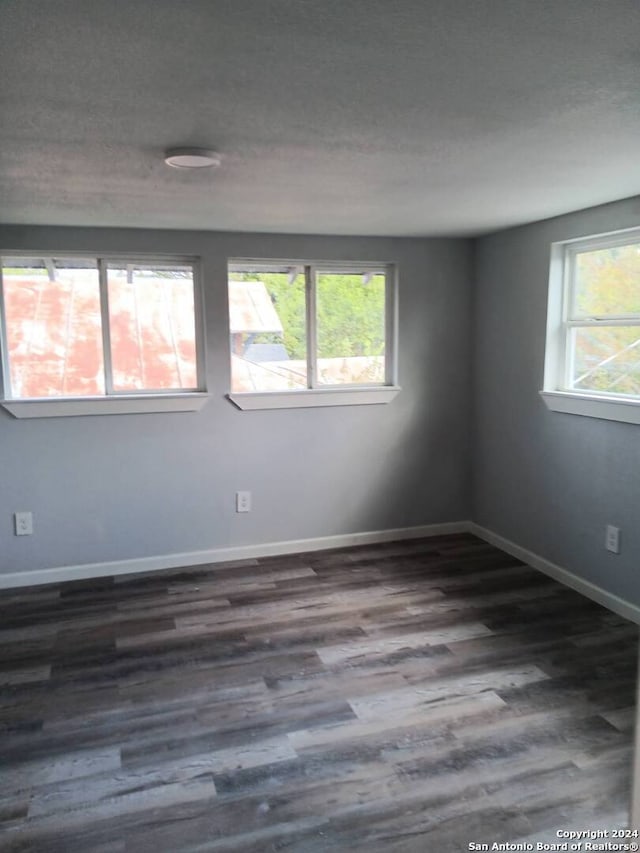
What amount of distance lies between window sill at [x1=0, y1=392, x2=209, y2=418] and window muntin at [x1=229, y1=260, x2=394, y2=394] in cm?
33

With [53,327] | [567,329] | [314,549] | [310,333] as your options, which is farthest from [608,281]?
[53,327]

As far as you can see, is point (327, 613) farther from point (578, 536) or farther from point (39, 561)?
point (39, 561)

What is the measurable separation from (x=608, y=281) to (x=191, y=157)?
2.35 m

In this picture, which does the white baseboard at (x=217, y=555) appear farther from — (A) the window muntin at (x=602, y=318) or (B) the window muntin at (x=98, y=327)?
(A) the window muntin at (x=602, y=318)

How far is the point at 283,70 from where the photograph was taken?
4.71 ft

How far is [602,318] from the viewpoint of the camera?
11.1ft

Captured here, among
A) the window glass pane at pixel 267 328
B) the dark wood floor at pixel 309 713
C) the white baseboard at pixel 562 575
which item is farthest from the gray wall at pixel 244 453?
the dark wood floor at pixel 309 713

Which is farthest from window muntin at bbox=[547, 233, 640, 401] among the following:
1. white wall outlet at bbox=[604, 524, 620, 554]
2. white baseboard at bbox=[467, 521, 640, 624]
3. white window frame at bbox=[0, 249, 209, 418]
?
white window frame at bbox=[0, 249, 209, 418]

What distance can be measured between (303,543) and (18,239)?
253 cm

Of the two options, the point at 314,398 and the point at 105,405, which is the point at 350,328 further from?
the point at 105,405

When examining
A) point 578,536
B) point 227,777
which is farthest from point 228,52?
point 578,536

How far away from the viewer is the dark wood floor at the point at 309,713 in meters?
1.95

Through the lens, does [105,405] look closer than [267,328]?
Yes

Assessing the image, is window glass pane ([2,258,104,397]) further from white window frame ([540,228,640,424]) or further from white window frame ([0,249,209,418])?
white window frame ([540,228,640,424])
